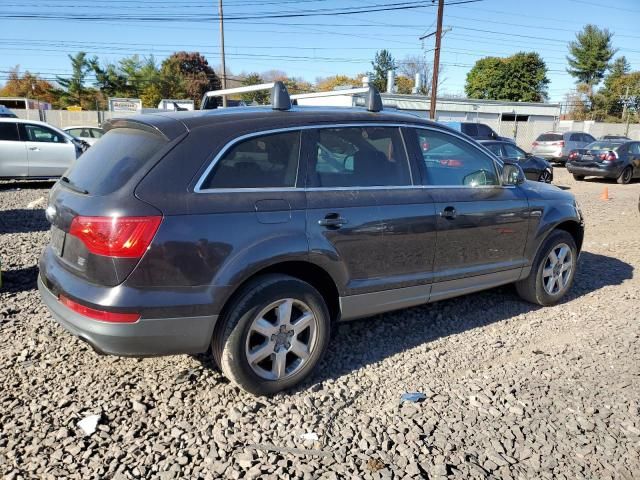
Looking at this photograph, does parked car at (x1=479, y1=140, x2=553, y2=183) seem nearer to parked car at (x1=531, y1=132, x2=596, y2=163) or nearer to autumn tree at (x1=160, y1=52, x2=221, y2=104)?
parked car at (x1=531, y1=132, x2=596, y2=163)

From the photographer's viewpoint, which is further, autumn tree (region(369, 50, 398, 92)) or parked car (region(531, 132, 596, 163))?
autumn tree (region(369, 50, 398, 92))

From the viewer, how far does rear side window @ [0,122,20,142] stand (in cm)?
1251

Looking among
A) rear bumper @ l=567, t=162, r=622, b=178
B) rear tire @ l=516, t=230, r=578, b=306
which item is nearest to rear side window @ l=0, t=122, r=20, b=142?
rear tire @ l=516, t=230, r=578, b=306

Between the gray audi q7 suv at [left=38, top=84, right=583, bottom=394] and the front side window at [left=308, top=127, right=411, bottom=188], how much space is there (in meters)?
0.01

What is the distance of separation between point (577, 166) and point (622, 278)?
511 inches

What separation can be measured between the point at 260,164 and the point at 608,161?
1726 centimetres

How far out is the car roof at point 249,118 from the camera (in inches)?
122

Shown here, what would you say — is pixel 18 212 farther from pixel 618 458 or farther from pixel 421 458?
pixel 618 458

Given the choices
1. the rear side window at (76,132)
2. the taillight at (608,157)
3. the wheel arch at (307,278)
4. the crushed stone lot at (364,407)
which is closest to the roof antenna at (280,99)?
the wheel arch at (307,278)

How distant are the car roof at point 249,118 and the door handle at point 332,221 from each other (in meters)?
0.64

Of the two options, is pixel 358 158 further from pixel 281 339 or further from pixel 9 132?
pixel 9 132

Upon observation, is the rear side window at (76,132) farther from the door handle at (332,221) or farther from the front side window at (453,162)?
the door handle at (332,221)

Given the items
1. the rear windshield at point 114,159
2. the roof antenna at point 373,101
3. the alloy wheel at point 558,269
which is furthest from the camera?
the alloy wheel at point 558,269

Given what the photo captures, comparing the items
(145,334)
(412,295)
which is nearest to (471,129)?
(412,295)
